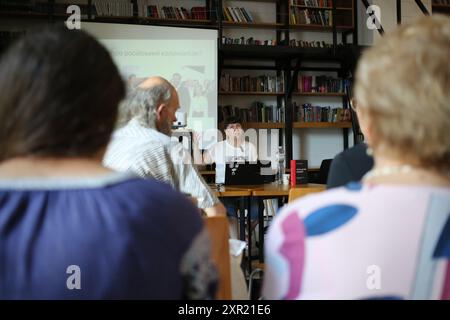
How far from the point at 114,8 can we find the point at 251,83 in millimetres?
2094

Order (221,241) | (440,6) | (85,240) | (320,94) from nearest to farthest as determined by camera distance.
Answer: (85,240) < (221,241) < (320,94) < (440,6)

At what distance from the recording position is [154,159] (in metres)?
1.79

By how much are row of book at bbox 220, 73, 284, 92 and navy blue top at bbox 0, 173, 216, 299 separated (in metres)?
5.63

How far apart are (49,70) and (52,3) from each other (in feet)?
17.5

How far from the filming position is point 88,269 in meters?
0.67

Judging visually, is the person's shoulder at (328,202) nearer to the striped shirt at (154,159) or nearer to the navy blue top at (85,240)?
the navy blue top at (85,240)

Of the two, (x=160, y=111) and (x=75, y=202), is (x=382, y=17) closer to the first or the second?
(x=160, y=111)

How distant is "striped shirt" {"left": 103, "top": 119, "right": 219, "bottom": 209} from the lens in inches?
69.2

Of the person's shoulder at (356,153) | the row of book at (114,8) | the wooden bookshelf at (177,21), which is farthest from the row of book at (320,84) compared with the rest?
the person's shoulder at (356,153)

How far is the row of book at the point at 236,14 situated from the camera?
623 cm

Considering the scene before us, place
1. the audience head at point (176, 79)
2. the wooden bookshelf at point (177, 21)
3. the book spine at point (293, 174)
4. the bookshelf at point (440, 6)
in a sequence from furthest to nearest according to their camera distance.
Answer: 1. the bookshelf at point (440, 6)
2. the wooden bookshelf at point (177, 21)
3. the audience head at point (176, 79)
4. the book spine at point (293, 174)

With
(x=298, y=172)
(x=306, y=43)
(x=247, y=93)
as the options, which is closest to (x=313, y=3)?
(x=306, y=43)

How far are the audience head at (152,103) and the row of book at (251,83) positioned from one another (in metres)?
4.20

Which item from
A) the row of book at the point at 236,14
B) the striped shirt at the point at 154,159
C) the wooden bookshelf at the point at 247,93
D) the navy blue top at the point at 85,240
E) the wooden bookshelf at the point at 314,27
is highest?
the row of book at the point at 236,14
